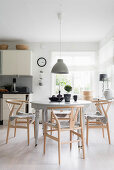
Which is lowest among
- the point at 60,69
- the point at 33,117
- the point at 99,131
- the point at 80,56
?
the point at 99,131

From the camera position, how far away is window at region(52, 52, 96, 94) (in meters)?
6.76

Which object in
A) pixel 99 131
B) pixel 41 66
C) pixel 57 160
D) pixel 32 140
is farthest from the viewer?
pixel 41 66

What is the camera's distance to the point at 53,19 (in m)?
4.55

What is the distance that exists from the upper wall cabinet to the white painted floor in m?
2.53

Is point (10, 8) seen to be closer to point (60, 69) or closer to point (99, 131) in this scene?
point (60, 69)

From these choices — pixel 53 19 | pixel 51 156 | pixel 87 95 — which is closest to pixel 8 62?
pixel 53 19

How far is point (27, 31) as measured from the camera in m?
5.54

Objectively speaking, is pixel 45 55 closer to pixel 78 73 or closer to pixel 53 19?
pixel 78 73

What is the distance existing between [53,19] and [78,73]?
104 inches

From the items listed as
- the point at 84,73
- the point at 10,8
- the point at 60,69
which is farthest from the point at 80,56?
the point at 10,8

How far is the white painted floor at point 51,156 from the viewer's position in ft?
9.05

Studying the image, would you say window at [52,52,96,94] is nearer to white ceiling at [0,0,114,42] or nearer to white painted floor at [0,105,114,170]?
white ceiling at [0,0,114,42]

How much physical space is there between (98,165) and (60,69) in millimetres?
2163

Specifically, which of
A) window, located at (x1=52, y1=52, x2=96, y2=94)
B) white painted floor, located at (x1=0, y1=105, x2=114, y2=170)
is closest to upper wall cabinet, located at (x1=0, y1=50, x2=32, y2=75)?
window, located at (x1=52, y1=52, x2=96, y2=94)
